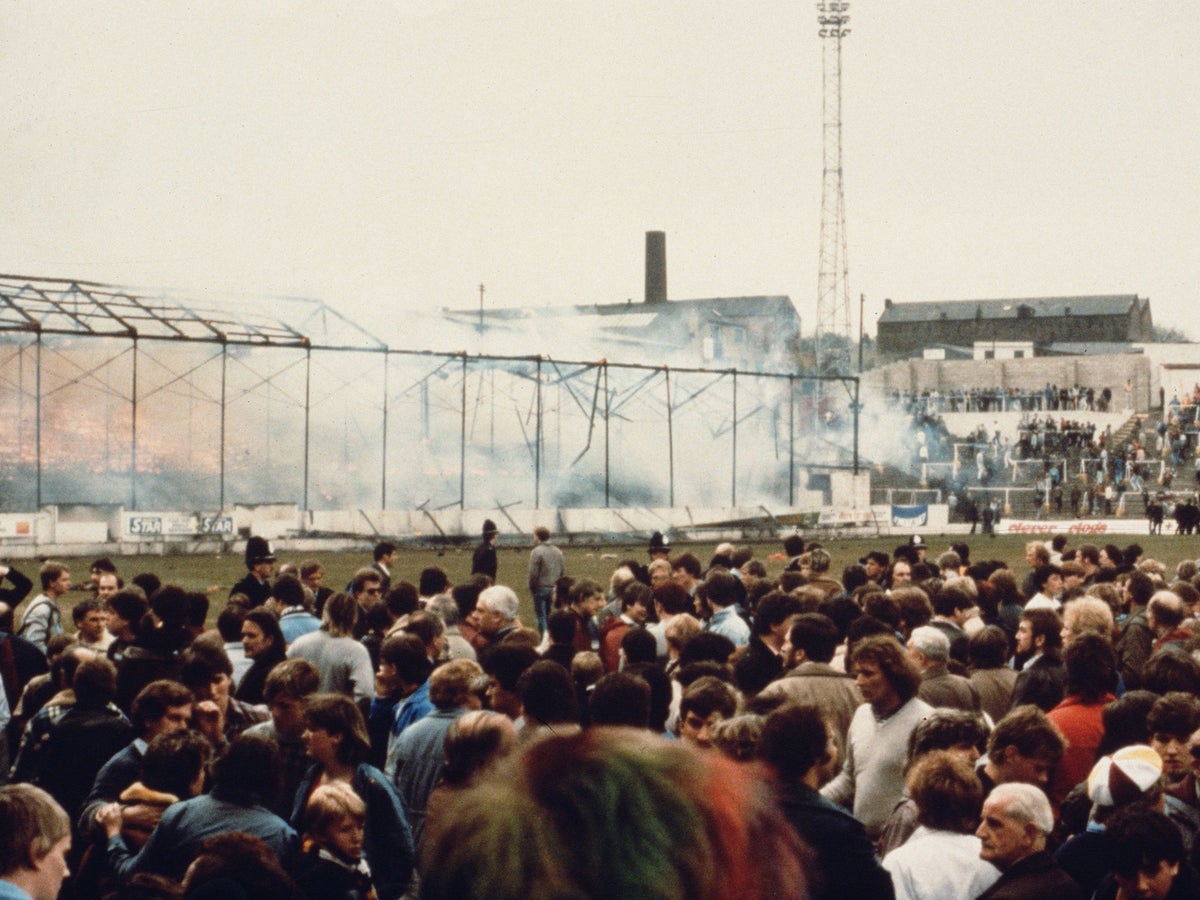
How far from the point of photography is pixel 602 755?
156 cm

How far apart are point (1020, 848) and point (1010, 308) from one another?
109 metres

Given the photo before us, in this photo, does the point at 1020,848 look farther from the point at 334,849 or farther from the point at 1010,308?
the point at 1010,308

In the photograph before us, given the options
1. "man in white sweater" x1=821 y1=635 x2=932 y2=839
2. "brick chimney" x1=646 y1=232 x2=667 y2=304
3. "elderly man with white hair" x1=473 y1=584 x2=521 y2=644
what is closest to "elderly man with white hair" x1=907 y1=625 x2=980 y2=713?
"man in white sweater" x1=821 y1=635 x2=932 y2=839

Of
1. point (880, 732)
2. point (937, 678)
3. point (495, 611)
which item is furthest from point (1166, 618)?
point (495, 611)

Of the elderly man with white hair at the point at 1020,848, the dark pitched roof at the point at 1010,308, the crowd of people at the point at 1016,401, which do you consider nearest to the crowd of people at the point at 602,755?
the elderly man with white hair at the point at 1020,848

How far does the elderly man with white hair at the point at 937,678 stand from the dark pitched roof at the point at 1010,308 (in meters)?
103

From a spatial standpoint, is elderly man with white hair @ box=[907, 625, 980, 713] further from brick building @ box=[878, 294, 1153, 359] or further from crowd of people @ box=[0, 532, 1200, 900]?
brick building @ box=[878, 294, 1153, 359]

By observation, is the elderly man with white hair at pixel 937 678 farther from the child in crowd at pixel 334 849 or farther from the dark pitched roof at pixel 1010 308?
the dark pitched roof at pixel 1010 308

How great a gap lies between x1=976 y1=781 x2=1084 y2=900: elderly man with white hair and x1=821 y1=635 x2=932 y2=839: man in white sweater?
5.22 feet

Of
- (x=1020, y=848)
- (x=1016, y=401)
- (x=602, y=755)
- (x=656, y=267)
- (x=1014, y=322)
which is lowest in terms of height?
(x=1020, y=848)

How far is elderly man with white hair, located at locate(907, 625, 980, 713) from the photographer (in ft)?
22.9

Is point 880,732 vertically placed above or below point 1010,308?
below

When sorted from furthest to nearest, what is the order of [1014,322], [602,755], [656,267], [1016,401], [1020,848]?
[1014,322], [656,267], [1016,401], [1020,848], [602,755]

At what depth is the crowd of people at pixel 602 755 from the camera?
1554 mm
